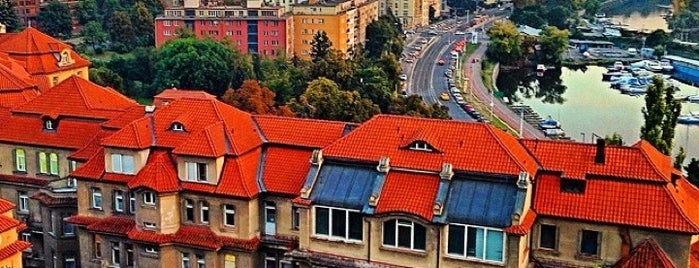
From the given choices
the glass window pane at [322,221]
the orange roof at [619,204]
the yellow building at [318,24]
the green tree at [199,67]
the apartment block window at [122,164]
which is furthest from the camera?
the yellow building at [318,24]

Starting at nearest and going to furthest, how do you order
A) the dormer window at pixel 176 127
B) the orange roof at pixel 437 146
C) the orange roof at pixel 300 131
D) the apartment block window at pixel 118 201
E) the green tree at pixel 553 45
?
the orange roof at pixel 437 146
the orange roof at pixel 300 131
the dormer window at pixel 176 127
the apartment block window at pixel 118 201
the green tree at pixel 553 45

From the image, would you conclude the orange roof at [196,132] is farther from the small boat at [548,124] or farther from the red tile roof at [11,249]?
the small boat at [548,124]

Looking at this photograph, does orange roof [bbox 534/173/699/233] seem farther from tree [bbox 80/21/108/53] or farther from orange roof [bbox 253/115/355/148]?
tree [bbox 80/21/108/53]

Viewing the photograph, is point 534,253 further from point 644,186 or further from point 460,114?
point 460,114

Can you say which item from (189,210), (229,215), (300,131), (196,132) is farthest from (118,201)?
(300,131)

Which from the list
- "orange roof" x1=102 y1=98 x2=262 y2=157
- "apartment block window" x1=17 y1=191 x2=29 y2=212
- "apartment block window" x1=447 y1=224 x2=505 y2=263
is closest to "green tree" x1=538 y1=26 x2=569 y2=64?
"orange roof" x1=102 y1=98 x2=262 y2=157

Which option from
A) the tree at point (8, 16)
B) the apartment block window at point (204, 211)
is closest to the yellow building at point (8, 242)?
the apartment block window at point (204, 211)
